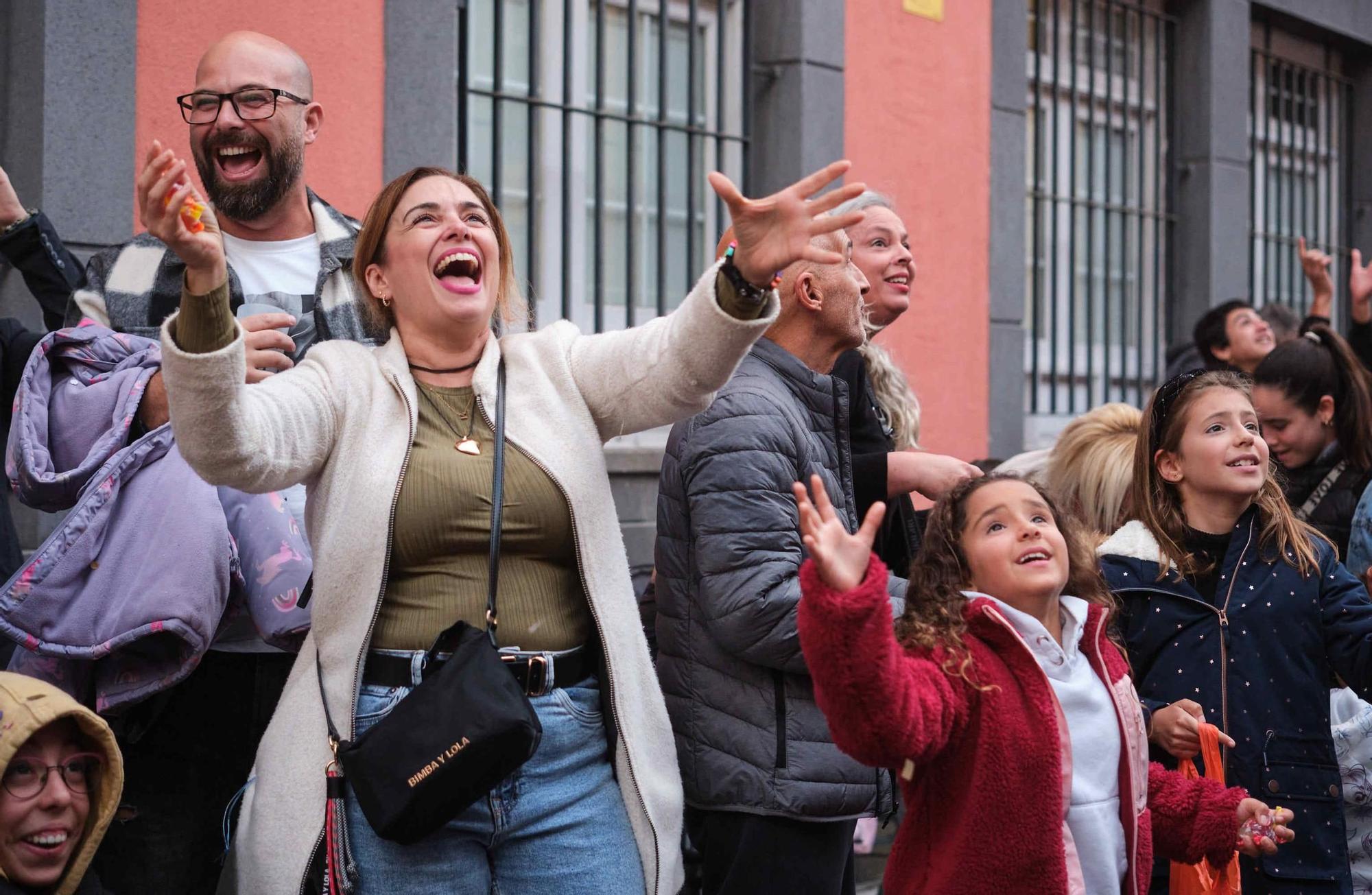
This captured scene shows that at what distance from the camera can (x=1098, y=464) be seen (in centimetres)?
428

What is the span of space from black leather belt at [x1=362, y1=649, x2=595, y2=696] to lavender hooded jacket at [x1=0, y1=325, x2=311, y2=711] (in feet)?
1.17

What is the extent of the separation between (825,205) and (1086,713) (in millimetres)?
1078

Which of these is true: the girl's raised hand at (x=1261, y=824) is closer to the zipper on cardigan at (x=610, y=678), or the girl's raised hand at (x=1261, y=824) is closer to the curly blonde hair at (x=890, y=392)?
the zipper on cardigan at (x=610, y=678)

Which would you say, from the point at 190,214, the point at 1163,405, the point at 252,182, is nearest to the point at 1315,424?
the point at 1163,405

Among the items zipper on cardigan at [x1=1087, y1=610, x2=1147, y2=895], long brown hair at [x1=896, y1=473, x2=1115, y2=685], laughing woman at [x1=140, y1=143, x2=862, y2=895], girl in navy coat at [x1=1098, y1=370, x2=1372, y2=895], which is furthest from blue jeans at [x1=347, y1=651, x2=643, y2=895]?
girl in navy coat at [x1=1098, y1=370, x2=1372, y2=895]

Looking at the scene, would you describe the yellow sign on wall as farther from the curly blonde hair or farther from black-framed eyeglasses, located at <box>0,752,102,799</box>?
black-framed eyeglasses, located at <box>0,752,102,799</box>

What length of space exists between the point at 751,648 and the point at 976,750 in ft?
1.60

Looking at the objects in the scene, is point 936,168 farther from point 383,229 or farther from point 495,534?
point 495,534

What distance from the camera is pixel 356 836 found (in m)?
2.55

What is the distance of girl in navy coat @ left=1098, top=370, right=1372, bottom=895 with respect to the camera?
3.44 metres

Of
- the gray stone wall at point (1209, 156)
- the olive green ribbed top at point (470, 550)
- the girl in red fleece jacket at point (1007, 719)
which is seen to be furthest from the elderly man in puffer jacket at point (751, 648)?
the gray stone wall at point (1209, 156)

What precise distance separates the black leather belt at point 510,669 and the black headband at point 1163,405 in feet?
5.86

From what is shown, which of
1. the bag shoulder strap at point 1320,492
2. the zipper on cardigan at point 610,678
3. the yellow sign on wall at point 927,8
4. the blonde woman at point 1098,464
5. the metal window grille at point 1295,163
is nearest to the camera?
the zipper on cardigan at point 610,678

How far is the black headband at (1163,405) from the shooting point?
376cm
